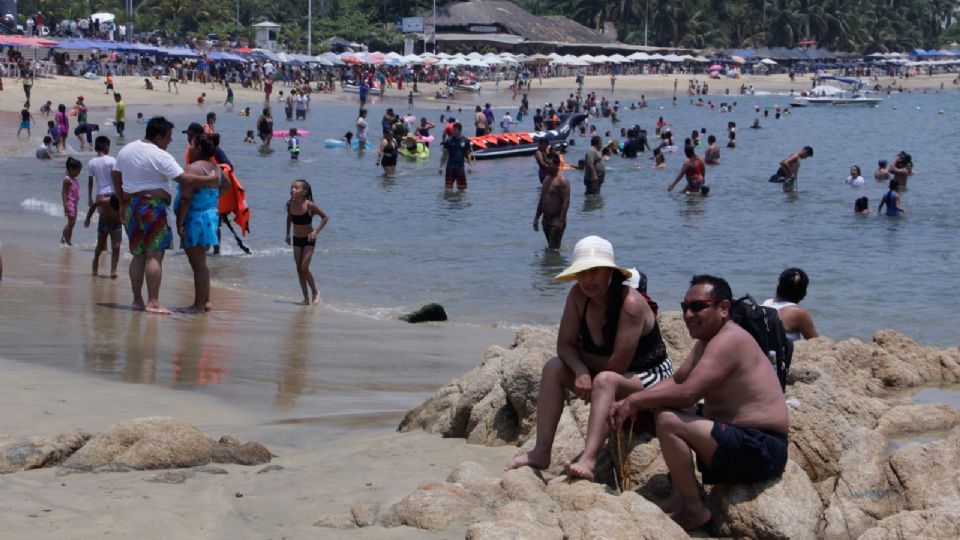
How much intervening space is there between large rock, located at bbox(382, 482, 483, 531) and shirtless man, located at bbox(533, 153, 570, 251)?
440 inches

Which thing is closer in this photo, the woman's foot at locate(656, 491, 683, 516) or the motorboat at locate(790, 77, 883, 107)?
→ the woman's foot at locate(656, 491, 683, 516)

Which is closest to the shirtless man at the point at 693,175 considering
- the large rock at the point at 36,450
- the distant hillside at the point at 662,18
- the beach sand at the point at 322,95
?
the large rock at the point at 36,450

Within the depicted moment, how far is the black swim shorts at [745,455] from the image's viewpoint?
15.9 ft

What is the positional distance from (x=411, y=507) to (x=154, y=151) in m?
5.31

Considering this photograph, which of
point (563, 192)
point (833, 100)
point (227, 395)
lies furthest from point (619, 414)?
point (833, 100)

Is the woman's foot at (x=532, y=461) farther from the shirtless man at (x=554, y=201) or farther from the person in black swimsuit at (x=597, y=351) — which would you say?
the shirtless man at (x=554, y=201)

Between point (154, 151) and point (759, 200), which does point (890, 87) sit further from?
point (154, 151)

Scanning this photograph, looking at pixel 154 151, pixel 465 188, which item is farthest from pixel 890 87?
pixel 154 151

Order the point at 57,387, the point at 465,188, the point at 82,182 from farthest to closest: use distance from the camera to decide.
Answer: the point at 465,188 < the point at 82,182 < the point at 57,387

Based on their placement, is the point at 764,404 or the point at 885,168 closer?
the point at 764,404

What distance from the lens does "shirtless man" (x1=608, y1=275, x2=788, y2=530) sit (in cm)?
487

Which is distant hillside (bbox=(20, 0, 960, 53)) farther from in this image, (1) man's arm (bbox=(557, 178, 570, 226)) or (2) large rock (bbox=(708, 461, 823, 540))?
(2) large rock (bbox=(708, 461, 823, 540))

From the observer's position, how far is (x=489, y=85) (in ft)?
238

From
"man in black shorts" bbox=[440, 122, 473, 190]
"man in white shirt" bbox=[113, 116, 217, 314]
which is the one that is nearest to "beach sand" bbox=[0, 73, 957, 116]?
"man in black shorts" bbox=[440, 122, 473, 190]
